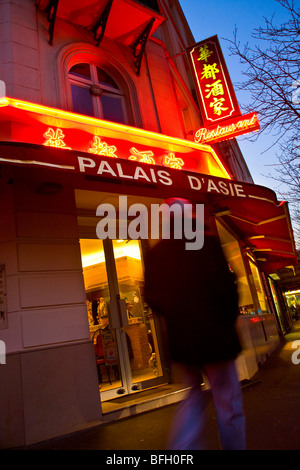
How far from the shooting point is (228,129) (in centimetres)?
724

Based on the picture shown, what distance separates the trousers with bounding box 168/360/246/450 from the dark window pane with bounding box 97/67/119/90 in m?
6.72

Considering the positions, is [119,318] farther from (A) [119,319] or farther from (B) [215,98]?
(B) [215,98]

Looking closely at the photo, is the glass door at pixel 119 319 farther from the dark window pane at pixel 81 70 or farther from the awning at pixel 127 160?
the dark window pane at pixel 81 70

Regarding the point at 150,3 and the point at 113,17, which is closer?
the point at 113,17

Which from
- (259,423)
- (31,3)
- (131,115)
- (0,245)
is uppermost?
(31,3)

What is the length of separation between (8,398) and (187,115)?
8.08 m

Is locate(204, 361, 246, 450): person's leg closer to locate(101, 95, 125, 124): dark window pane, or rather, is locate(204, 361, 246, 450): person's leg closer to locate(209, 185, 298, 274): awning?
locate(209, 185, 298, 274): awning

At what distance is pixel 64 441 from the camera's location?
11.6 ft

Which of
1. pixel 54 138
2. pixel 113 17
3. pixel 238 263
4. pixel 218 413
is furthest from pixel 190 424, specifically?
pixel 238 263

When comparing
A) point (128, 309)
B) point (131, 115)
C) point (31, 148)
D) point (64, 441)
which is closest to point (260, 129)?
point (131, 115)

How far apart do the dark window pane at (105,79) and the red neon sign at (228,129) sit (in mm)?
2149

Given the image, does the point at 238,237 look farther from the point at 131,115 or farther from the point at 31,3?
the point at 31,3

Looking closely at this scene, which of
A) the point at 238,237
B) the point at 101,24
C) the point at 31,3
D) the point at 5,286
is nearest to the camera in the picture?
the point at 5,286

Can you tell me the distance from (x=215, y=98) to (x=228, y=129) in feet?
3.37
